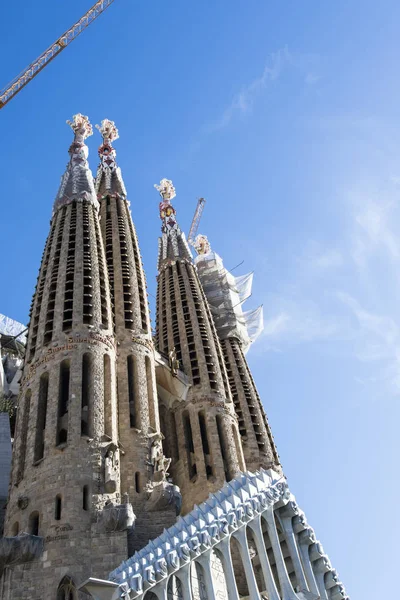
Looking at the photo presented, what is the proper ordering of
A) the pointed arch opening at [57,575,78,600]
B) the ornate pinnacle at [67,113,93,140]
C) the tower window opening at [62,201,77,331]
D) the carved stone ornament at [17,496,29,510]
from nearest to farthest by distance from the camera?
the pointed arch opening at [57,575,78,600]
the carved stone ornament at [17,496,29,510]
the tower window opening at [62,201,77,331]
the ornate pinnacle at [67,113,93,140]

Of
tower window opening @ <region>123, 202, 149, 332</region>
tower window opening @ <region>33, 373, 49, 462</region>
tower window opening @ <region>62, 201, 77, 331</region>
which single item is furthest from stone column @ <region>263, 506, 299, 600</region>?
tower window opening @ <region>123, 202, 149, 332</region>

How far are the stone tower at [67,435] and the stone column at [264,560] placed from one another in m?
4.41

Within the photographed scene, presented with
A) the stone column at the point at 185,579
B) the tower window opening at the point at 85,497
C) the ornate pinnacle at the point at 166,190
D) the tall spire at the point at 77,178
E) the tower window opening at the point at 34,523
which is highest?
the ornate pinnacle at the point at 166,190

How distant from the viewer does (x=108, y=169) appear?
54312mm

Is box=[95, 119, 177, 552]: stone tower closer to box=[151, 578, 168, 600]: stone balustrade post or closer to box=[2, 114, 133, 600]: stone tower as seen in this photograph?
box=[2, 114, 133, 600]: stone tower

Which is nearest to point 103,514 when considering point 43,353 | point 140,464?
point 140,464

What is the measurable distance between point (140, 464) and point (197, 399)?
11.6m

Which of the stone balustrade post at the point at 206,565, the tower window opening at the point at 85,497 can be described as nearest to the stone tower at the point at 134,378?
the tower window opening at the point at 85,497

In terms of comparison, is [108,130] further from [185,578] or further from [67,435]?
[185,578]

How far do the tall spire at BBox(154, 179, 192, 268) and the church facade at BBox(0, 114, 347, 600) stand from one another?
743cm

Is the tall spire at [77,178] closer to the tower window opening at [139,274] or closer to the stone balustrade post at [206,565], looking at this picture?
the tower window opening at [139,274]

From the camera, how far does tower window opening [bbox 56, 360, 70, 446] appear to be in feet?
91.8

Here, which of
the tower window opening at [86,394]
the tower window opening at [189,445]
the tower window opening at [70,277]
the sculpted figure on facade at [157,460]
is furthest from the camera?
the tower window opening at [189,445]

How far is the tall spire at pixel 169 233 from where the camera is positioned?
181 feet
